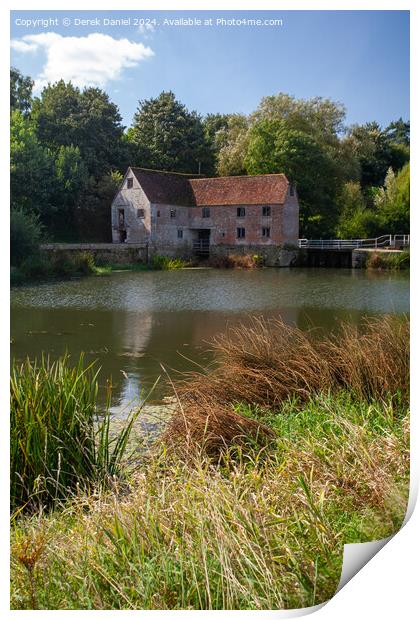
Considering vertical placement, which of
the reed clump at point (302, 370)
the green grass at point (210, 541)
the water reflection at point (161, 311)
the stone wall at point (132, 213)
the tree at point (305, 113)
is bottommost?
the green grass at point (210, 541)

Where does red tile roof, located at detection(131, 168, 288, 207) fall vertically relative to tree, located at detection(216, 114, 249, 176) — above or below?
below

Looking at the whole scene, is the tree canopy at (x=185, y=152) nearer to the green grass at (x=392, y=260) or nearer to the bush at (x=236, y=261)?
the green grass at (x=392, y=260)

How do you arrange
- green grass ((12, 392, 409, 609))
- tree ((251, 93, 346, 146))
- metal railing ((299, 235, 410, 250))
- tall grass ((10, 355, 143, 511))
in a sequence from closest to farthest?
green grass ((12, 392, 409, 609)), tall grass ((10, 355, 143, 511)), tree ((251, 93, 346, 146)), metal railing ((299, 235, 410, 250))

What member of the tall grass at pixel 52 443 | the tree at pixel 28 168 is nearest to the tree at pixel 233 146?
the tree at pixel 28 168

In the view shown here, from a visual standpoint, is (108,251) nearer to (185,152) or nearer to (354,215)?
(185,152)

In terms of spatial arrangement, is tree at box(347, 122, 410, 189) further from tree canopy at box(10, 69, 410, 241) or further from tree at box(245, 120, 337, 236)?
tree at box(245, 120, 337, 236)

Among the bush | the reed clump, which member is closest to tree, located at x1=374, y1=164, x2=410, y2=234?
the reed clump

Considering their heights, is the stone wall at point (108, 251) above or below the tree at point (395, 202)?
below

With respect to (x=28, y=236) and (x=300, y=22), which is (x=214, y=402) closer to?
(x=28, y=236)
